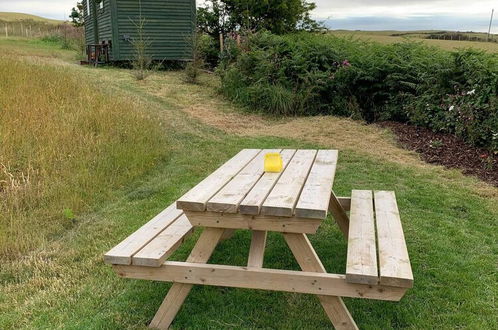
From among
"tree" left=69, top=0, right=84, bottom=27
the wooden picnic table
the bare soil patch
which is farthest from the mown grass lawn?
"tree" left=69, top=0, right=84, bottom=27

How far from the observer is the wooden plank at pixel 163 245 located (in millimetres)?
2346

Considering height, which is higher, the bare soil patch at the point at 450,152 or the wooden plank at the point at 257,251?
the wooden plank at the point at 257,251

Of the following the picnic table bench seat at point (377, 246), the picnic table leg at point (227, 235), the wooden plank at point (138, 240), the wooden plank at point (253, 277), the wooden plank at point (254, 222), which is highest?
the wooden plank at point (254, 222)

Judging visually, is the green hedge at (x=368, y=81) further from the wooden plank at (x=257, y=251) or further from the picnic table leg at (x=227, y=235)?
the wooden plank at (x=257, y=251)

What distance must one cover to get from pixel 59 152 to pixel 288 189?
397 cm

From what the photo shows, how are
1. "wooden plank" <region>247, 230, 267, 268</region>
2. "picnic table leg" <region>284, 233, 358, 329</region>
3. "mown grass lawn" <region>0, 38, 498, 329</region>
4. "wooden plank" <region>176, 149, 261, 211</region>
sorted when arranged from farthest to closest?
"mown grass lawn" <region>0, 38, 498, 329</region> < "wooden plank" <region>247, 230, 267, 268</region> < "picnic table leg" <region>284, 233, 358, 329</region> < "wooden plank" <region>176, 149, 261, 211</region>

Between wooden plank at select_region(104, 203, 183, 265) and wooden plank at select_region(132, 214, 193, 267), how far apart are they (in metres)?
0.03

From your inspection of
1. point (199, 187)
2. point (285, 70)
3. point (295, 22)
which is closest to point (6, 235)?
point (199, 187)

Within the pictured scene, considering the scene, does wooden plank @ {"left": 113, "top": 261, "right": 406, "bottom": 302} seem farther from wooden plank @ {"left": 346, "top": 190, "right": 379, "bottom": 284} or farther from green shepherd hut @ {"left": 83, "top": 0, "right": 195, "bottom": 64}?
green shepherd hut @ {"left": 83, "top": 0, "right": 195, "bottom": 64}

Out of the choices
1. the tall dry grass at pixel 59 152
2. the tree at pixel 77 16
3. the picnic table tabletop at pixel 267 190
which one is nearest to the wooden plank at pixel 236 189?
the picnic table tabletop at pixel 267 190

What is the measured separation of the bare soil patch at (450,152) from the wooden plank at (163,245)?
158 inches

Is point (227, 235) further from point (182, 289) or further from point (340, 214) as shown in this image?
point (182, 289)

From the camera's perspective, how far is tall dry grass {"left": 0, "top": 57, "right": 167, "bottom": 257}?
4.17 metres

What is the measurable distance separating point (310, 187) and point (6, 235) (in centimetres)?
267
